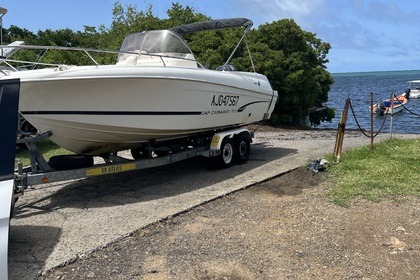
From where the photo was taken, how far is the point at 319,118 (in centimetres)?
2041

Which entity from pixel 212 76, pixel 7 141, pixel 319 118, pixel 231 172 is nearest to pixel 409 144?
pixel 231 172

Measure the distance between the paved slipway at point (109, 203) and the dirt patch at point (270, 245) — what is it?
0.28 m

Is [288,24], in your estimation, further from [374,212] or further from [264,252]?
[264,252]

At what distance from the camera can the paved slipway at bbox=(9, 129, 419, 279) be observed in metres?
4.64

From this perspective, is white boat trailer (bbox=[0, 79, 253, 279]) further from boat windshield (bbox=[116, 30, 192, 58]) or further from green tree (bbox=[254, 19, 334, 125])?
green tree (bbox=[254, 19, 334, 125])

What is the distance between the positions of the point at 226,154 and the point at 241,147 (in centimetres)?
56

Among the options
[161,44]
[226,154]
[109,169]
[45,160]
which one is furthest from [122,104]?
[226,154]

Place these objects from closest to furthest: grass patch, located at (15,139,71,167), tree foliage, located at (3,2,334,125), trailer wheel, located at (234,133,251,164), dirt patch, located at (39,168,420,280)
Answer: dirt patch, located at (39,168,420,280) → trailer wheel, located at (234,133,251,164) → grass patch, located at (15,139,71,167) → tree foliage, located at (3,2,334,125)

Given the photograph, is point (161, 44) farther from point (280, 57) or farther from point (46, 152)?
point (280, 57)

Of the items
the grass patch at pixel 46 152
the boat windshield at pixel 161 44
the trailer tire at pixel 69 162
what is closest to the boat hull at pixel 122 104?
the trailer tire at pixel 69 162

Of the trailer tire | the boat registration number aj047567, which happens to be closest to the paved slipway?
the trailer tire

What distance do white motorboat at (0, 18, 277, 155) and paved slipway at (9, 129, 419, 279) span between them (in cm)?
80

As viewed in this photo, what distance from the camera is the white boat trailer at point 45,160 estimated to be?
3875 millimetres

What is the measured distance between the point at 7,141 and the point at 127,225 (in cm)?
184
